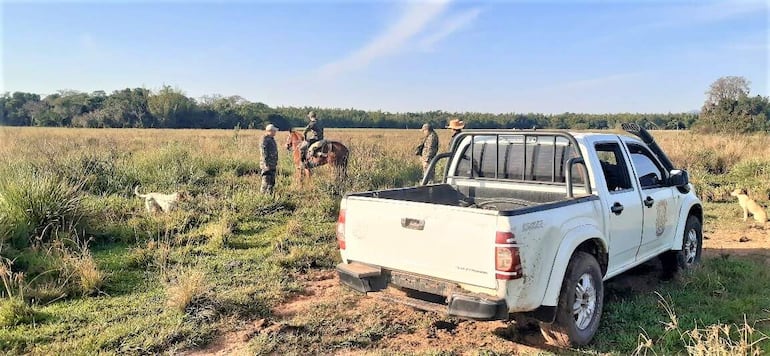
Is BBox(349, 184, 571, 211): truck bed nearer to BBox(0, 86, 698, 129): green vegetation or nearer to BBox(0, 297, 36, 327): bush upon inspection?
BBox(0, 297, 36, 327): bush

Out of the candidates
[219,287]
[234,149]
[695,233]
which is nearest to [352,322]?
[219,287]

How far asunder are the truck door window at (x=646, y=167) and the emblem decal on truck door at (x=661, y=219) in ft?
0.69

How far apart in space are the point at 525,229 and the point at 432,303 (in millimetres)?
919

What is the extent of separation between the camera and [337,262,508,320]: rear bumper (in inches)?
144

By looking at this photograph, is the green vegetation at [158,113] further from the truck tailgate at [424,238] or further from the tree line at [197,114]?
the truck tailgate at [424,238]

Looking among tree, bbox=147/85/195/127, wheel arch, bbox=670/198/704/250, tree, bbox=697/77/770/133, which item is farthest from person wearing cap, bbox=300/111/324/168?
tree, bbox=147/85/195/127

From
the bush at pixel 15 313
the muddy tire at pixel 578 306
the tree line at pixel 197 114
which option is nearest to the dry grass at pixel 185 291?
the bush at pixel 15 313

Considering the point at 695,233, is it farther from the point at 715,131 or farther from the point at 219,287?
the point at 715,131

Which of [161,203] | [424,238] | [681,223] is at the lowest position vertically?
[161,203]

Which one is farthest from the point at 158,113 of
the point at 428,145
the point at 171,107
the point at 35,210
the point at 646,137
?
the point at 646,137

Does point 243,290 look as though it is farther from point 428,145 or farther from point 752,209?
point 752,209

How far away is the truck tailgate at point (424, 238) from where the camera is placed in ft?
12.2

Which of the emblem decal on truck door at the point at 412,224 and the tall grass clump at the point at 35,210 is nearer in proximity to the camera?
the emblem decal on truck door at the point at 412,224

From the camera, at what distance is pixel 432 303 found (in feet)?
13.3
